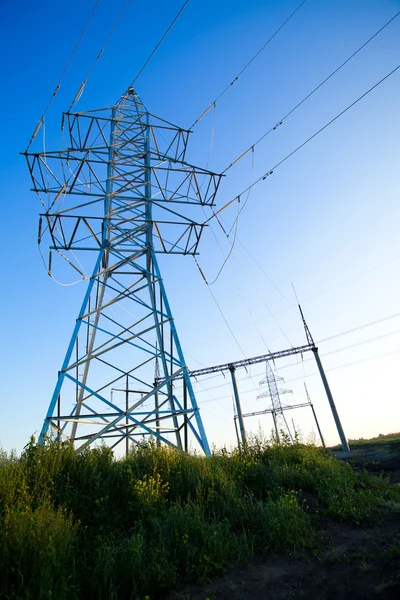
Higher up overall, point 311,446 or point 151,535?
point 311,446

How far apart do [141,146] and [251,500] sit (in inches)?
420

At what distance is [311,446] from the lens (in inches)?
317

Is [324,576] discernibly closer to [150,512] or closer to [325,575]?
[325,575]

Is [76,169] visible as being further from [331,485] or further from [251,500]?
[331,485]

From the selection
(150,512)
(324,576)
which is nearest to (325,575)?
(324,576)

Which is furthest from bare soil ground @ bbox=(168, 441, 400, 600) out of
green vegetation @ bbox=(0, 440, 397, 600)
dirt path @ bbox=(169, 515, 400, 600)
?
green vegetation @ bbox=(0, 440, 397, 600)

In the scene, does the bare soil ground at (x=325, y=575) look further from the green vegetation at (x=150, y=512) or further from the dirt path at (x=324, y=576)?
the green vegetation at (x=150, y=512)

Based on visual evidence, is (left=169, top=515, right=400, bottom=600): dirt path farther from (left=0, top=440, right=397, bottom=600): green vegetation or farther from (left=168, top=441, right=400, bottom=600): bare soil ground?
(left=0, top=440, right=397, bottom=600): green vegetation

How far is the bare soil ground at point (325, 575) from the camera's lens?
322 cm

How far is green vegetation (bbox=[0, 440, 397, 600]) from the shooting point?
3303 mm

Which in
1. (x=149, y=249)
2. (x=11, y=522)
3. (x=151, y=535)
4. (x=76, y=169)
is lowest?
(x=151, y=535)

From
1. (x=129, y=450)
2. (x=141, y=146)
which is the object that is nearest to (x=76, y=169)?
(x=141, y=146)

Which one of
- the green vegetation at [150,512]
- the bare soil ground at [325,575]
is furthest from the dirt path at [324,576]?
A: the green vegetation at [150,512]

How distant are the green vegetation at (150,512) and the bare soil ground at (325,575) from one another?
0.22 metres
